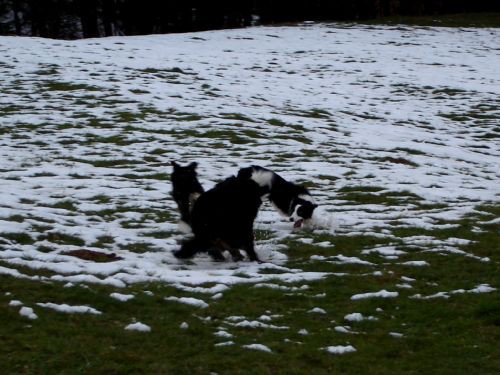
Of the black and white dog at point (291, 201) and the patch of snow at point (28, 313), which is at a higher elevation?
the patch of snow at point (28, 313)

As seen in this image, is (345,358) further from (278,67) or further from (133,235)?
(278,67)

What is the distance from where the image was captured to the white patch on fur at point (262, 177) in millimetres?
8637

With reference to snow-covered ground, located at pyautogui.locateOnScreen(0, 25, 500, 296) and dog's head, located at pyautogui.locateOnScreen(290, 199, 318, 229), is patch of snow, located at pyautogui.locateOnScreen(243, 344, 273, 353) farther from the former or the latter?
dog's head, located at pyautogui.locateOnScreen(290, 199, 318, 229)

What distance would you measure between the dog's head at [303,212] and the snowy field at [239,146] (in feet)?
0.61

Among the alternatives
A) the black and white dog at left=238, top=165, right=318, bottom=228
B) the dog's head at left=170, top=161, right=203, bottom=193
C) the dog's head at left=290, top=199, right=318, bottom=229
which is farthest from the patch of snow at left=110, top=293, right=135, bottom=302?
the dog's head at left=290, top=199, right=318, bottom=229

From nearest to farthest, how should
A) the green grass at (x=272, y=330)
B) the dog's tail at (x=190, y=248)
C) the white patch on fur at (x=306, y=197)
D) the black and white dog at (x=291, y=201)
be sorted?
1. the green grass at (x=272, y=330)
2. the dog's tail at (x=190, y=248)
3. the black and white dog at (x=291, y=201)
4. the white patch on fur at (x=306, y=197)

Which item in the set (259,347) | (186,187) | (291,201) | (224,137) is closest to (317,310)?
(259,347)

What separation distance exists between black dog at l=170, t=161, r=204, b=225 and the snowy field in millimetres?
439

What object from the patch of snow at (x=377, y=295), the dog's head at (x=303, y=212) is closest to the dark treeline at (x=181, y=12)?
the dog's head at (x=303, y=212)

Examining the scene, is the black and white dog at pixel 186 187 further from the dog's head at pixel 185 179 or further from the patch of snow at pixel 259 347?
the patch of snow at pixel 259 347

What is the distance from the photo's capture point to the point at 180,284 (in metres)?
6.95

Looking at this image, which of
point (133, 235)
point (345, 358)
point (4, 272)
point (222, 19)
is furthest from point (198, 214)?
point (222, 19)

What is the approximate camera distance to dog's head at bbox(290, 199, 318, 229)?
9.79 meters

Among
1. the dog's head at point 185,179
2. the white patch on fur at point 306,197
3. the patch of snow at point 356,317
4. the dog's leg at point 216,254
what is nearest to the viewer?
the patch of snow at point 356,317
